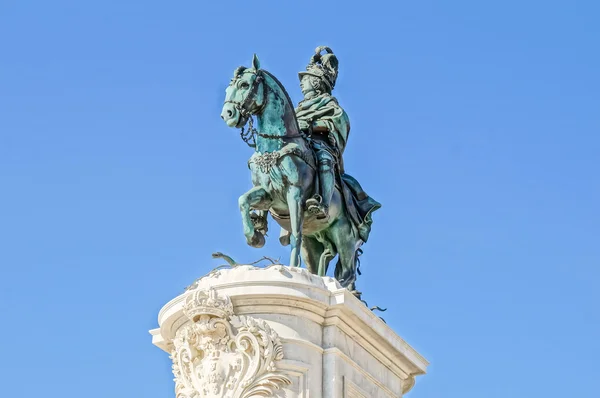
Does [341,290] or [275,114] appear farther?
[275,114]

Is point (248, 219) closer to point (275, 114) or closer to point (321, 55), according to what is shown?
point (275, 114)

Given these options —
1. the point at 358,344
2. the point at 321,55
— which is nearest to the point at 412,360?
the point at 358,344

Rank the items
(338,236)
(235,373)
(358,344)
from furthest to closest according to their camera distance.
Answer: (338,236) → (358,344) → (235,373)

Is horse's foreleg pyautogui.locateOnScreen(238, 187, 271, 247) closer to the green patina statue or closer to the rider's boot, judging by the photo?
the green patina statue

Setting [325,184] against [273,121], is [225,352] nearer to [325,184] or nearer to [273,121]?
[325,184]

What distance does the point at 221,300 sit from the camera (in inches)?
736

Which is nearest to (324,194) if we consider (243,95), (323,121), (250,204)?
(250,204)

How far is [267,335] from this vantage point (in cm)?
1853

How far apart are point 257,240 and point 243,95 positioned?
2074 mm

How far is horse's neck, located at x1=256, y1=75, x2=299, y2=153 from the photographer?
68.0 feet

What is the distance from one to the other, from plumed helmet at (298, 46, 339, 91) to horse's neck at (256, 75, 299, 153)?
1837 mm

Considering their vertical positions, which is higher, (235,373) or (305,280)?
(305,280)

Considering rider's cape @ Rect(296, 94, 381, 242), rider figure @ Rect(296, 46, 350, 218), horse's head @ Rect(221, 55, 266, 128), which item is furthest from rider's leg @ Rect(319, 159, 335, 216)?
horse's head @ Rect(221, 55, 266, 128)

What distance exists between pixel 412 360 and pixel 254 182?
3.35 meters
